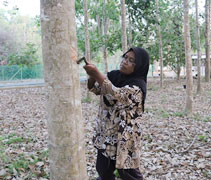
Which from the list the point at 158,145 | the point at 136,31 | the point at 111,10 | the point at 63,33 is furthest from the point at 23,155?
the point at 111,10

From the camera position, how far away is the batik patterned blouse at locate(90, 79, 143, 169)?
84.7 inches

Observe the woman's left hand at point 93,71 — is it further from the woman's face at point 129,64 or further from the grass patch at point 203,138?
the grass patch at point 203,138

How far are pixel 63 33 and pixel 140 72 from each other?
3.15 ft

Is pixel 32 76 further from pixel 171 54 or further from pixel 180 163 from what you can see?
pixel 180 163

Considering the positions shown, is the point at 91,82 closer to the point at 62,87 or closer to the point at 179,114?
the point at 62,87

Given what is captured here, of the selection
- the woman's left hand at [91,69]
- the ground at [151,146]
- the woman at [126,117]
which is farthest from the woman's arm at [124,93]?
the ground at [151,146]

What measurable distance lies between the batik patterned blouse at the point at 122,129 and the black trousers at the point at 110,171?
0.12m

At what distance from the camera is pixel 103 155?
239cm

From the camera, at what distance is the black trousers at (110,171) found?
90.7 inches

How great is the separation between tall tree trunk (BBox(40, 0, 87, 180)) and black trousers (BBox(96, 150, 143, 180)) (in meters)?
0.77

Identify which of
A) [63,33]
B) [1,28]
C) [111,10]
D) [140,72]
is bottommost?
[140,72]

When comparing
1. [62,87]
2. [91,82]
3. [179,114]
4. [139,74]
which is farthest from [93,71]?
[179,114]

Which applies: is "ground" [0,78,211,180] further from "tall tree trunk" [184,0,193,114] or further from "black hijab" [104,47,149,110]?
"black hijab" [104,47,149,110]

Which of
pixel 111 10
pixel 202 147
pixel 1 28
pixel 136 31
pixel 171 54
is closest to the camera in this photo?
pixel 202 147
